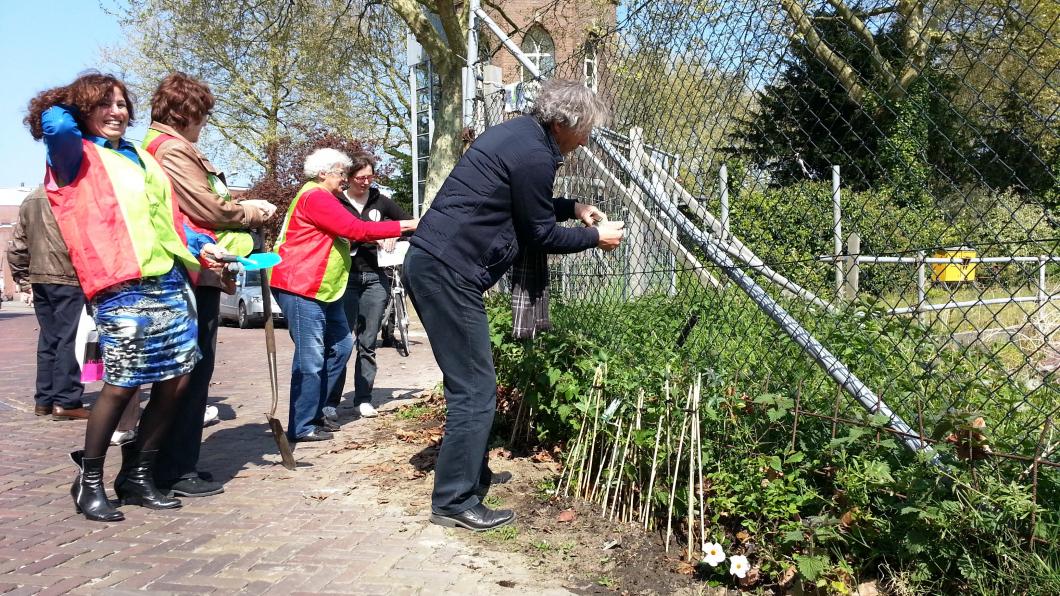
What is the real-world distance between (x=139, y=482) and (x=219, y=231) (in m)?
1.29

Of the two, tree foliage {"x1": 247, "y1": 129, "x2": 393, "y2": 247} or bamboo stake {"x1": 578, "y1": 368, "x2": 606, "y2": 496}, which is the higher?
tree foliage {"x1": 247, "y1": 129, "x2": 393, "y2": 247}

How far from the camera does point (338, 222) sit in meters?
5.11

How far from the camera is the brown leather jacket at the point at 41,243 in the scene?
20.3 feet

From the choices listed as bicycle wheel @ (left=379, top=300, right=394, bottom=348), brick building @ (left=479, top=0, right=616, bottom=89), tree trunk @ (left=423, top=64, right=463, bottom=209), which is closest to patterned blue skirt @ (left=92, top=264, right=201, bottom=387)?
brick building @ (left=479, top=0, right=616, bottom=89)

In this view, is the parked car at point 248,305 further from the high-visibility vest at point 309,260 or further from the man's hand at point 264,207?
the man's hand at point 264,207

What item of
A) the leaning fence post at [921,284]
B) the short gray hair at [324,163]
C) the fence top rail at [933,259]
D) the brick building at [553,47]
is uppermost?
the brick building at [553,47]

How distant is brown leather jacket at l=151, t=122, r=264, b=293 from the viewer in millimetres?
3977

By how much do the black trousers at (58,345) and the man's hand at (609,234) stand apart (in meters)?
4.58

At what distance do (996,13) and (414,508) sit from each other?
307 cm

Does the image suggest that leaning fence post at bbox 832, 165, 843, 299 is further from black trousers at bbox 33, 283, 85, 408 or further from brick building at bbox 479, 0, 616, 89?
black trousers at bbox 33, 283, 85, 408

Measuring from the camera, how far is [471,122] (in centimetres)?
607

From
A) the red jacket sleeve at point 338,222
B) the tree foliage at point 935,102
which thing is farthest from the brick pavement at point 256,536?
the tree foliage at point 935,102

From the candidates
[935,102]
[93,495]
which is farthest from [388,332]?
[935,102]

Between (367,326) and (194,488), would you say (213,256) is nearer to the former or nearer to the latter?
(194,488)
